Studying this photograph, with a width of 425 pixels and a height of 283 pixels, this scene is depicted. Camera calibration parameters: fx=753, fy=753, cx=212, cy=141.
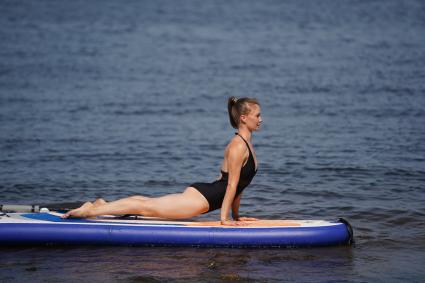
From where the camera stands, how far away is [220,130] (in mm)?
14719

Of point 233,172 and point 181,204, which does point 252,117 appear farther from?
point 181,204

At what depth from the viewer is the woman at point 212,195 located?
25.9 feet

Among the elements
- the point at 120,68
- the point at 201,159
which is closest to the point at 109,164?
the point at 201,159

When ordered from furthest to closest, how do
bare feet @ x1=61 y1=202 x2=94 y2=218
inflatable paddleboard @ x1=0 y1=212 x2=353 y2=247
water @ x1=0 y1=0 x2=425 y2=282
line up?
bare feet @ x1=61 y1=202 x2=94 y2=218 → inflatable paddleboard @ x1=0 y1=212 x2=353 y2=247 → water @ x1=0 y1=0 x2=425 y2=282

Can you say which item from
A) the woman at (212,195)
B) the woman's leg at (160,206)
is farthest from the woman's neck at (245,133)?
the woman's leg at (160,206)

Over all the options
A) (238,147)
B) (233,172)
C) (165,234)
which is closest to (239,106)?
(238,147)

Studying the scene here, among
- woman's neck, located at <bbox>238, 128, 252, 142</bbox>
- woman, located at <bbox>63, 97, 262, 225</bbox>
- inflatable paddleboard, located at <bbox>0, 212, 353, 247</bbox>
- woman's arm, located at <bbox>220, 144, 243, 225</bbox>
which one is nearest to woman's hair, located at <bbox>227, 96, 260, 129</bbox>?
woman, located at <bbox>63, 97, 262, 225</bbox>

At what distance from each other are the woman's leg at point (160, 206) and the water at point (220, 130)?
403 mm

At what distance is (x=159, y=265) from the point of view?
298 inches

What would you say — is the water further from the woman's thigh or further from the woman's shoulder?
the woman's shoulder

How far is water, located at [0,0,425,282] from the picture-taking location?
305 inches

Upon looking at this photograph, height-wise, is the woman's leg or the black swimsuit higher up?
the black swimsuit

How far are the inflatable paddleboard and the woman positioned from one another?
0.46ft

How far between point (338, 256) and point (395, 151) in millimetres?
5375
